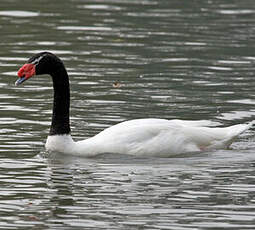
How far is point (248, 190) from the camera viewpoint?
1166 centimetres

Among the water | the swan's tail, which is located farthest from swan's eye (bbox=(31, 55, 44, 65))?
the swan's tail

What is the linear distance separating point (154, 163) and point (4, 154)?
1.88 meters

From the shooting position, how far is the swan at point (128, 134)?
1325 cm

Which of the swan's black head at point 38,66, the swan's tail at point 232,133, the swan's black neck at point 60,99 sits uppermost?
the swan's black head at point 38,66

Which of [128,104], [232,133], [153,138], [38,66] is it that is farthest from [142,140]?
[128,104]

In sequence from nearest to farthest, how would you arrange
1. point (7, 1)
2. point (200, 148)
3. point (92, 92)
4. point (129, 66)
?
point (200, 148), point (92, 92), point (129, 66), point (7, 1)

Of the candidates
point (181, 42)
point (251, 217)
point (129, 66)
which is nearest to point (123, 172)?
point (251, 217)

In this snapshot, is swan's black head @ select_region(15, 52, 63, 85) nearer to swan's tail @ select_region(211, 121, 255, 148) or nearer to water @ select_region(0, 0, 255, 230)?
water @ select_region(0, 0, 255, 230)

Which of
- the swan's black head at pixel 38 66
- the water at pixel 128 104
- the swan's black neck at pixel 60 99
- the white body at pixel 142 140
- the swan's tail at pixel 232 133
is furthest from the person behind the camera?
the swan's tail at pixel 232 133

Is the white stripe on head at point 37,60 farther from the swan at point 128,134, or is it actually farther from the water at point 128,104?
the water at point 128,104

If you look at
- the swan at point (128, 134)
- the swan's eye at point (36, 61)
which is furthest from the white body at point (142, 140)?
the swan's eye at point (36, 61)

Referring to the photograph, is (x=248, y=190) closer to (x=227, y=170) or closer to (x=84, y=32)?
(x=227, y=170)

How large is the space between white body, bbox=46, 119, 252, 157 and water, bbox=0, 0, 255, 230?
12 cm

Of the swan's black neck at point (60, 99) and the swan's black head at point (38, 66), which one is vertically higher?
the swan's black head at point (38, 66)
